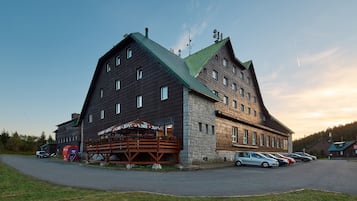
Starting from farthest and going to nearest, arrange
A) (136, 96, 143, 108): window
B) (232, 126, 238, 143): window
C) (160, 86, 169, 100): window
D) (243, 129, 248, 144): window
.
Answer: (243, 129, 248, 144): window, (232, 126, 238, 143): window, (136, 96, 143, 108): window, (160, 86, 169, 100): window

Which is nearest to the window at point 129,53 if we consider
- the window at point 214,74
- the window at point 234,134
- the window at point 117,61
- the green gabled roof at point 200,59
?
the window at point 117,61

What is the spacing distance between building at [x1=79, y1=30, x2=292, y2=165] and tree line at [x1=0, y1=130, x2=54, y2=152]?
58.8m

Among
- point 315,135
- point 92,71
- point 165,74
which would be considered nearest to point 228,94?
point 165,74

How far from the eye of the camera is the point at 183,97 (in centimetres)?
2267

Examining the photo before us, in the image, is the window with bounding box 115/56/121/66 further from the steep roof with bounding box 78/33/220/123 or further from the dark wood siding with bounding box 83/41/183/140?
the steep roof with bounding box 78/33/220/123

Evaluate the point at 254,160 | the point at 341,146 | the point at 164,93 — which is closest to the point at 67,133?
the point at 164,93

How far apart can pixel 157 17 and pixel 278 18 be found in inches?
338

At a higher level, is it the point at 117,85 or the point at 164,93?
the point at 117,85

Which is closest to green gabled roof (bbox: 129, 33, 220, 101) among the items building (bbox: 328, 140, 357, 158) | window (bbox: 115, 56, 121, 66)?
window (bbox: 115, 56, 121, 66)

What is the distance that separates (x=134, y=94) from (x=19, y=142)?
2863 inches

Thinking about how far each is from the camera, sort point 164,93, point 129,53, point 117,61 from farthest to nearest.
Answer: point 117,61 < point 129,53 < point 164,93

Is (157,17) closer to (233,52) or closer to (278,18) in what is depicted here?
(278,18)

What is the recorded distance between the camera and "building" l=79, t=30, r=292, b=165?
23003 millimetres

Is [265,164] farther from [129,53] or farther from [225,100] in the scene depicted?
[129,53]
